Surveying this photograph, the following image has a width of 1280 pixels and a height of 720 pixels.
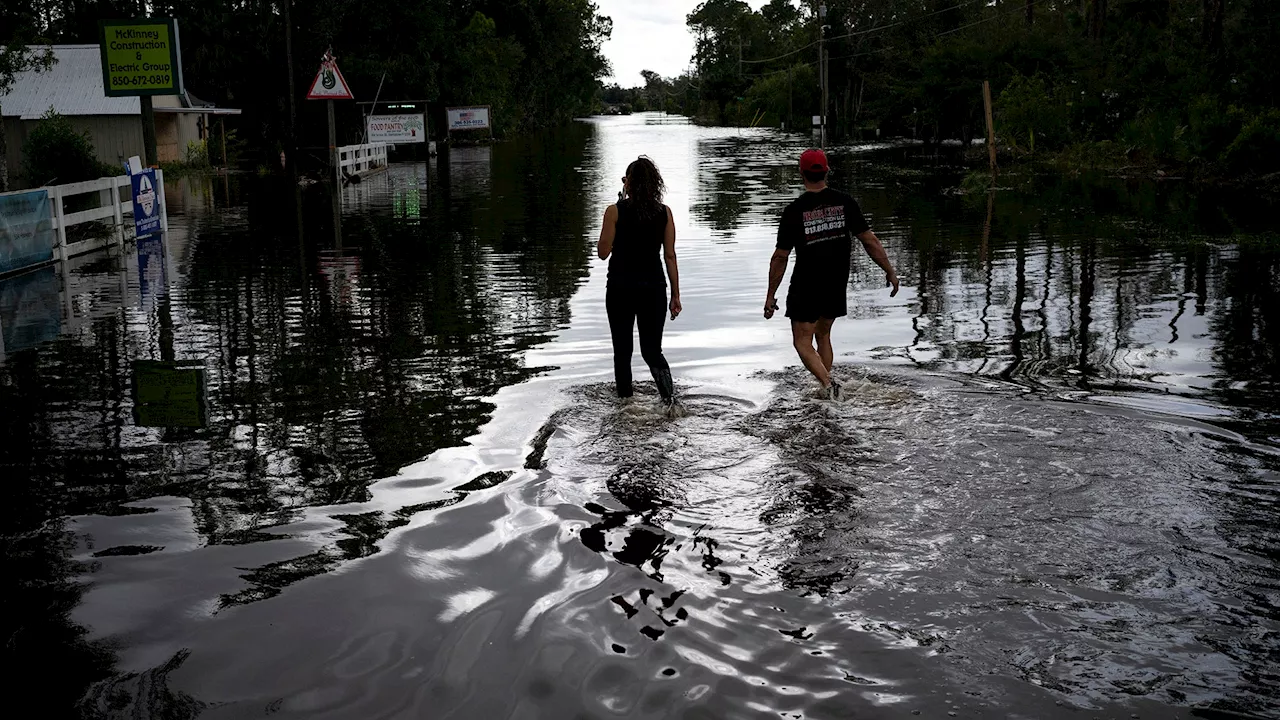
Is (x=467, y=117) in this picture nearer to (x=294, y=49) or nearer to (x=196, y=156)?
(x=294, y=49)

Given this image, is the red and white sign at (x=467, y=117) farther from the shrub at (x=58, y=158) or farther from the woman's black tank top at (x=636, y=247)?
the woman's black tank top at (x=636, y=247)

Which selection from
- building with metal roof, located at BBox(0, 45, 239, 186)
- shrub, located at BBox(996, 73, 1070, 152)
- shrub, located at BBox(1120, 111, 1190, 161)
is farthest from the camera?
building with metal roof, located at BBox(0, 45, 239, 186)

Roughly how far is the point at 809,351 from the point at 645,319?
1.22 metres

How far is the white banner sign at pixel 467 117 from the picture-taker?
219 feet

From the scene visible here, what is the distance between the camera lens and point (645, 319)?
323 inches

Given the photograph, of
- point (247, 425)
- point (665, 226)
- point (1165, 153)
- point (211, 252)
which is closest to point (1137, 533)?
point (665, 226)

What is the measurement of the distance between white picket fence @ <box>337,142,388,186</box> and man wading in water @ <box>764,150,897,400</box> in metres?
27.3

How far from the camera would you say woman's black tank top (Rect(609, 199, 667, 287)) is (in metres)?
7.99

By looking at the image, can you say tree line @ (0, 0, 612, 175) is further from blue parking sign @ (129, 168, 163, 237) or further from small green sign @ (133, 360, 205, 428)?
small green sign @ (133, 360, 205, 428)

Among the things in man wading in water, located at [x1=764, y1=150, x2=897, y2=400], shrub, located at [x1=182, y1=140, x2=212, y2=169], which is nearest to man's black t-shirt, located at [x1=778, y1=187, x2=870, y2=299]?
man wading in water, located at [x1=764, y1=150, x2=897, y2=400]

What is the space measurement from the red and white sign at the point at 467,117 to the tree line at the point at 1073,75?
899 inches

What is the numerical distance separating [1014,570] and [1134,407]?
325 centimetres

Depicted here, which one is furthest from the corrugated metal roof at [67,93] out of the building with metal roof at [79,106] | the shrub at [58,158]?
the shrub at [58,158]

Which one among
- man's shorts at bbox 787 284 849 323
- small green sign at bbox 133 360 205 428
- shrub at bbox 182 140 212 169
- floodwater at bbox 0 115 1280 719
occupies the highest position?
shrub at bbox 182 140 212 169
